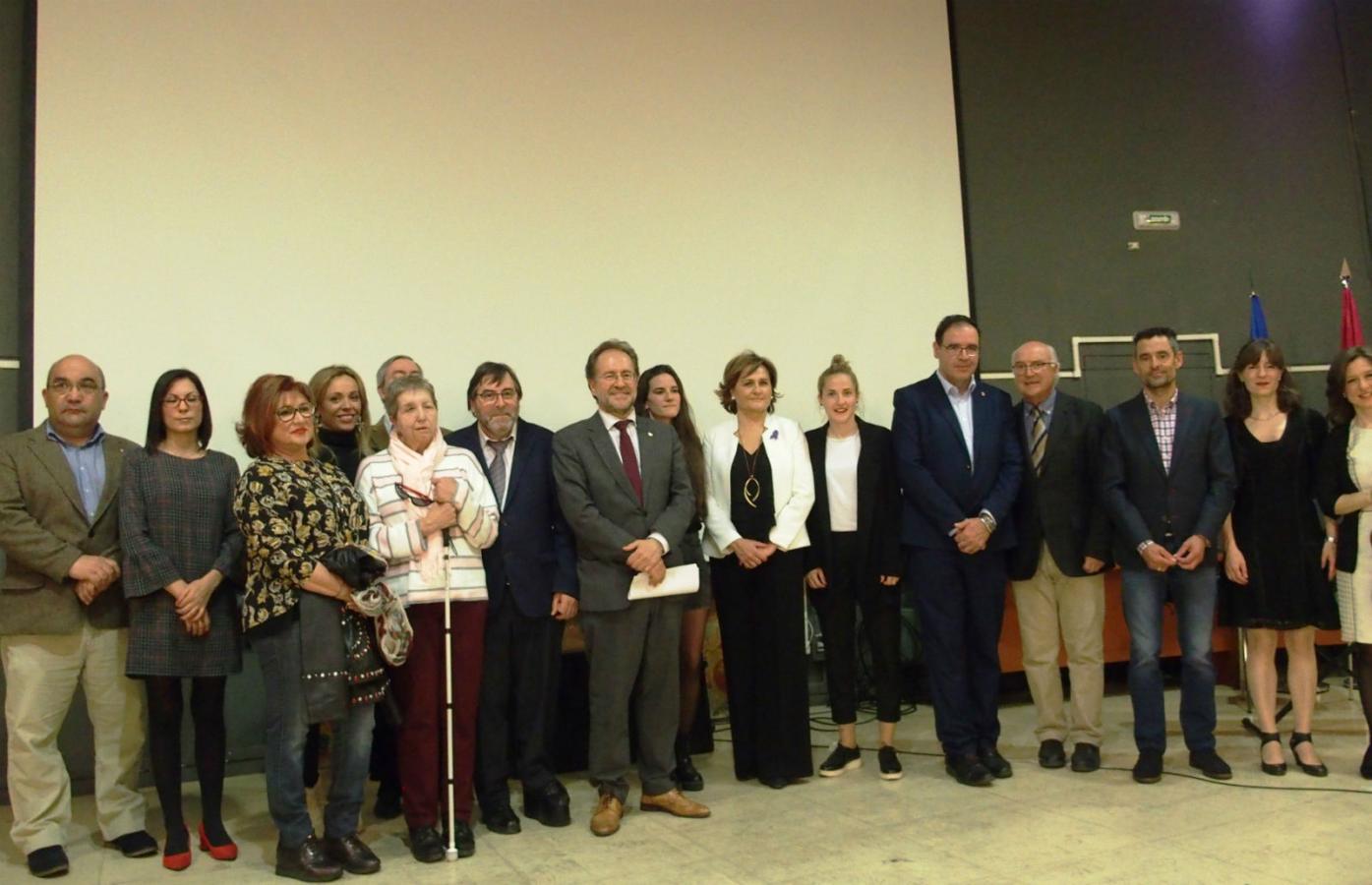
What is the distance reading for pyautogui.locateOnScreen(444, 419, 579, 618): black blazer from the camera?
354cm

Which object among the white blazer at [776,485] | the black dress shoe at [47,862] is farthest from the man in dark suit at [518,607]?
the black dress shoe at [47,862]

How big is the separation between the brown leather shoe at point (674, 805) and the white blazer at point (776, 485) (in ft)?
2.88

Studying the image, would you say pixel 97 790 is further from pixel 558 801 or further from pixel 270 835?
pixel 558 801

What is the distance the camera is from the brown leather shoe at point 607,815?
338 cm

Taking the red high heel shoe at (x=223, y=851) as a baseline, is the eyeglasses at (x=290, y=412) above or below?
above

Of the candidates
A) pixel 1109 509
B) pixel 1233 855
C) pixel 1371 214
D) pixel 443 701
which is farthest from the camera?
pixel 1371 214

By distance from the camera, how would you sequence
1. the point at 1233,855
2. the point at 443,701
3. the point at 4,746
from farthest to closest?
the point at 4,746 → the point at 443,701 → the point at 1233,855

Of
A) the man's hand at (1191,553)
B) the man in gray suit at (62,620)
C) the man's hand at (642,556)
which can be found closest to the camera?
the man in gray suit at (62,620)

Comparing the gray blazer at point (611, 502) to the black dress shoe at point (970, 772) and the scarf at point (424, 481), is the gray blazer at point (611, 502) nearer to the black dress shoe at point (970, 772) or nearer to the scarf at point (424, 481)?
the scarf at point (424, 481)

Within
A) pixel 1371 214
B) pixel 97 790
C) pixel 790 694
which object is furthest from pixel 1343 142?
pixel 97 790

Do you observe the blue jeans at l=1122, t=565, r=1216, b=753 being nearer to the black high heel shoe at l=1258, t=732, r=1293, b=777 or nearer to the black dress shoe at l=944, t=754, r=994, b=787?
the black high heel shoe at l=1258, t=732, r=1293, b=777

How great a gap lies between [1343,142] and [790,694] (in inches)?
214

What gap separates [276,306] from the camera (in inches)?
186

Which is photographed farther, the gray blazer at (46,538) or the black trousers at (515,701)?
the black trousers at (515,701)
